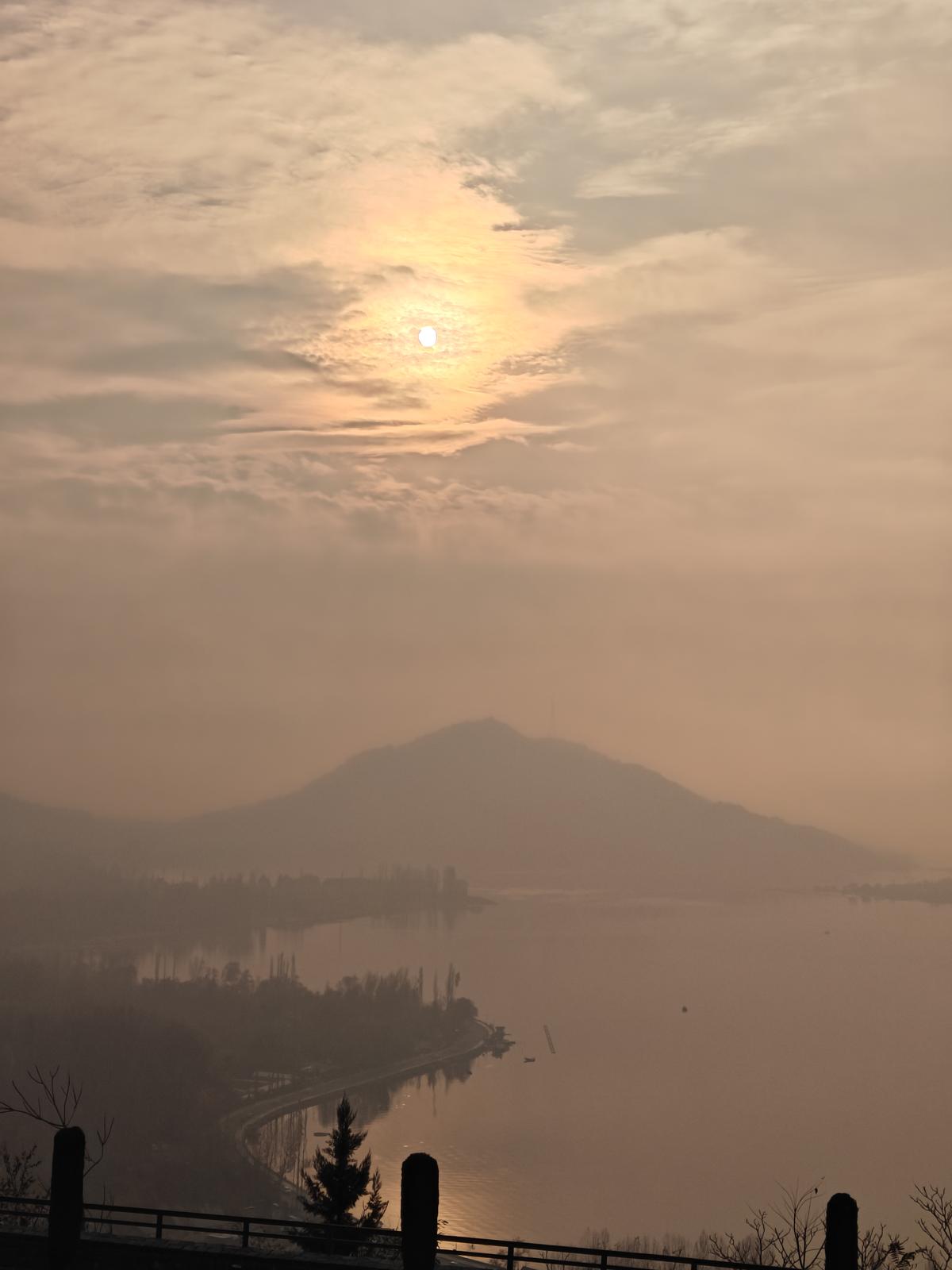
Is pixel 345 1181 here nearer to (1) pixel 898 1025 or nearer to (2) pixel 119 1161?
(2) pixel 119 1161

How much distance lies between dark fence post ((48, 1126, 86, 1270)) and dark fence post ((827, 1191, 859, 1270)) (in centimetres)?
894

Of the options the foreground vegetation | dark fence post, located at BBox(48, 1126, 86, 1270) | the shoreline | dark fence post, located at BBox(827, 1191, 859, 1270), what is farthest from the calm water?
dark fence post, located at BBox(827, 1191, 859, 1270)

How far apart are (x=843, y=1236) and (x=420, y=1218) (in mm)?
4765

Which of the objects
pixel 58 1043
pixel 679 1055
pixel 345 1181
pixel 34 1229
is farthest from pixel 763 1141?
pixel 34 1229

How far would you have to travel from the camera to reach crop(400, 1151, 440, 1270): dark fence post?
1559cm

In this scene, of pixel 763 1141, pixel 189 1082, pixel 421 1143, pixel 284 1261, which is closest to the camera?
pixel 284 1261

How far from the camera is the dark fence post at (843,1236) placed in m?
15.1

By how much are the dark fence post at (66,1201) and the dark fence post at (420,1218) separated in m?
4.18

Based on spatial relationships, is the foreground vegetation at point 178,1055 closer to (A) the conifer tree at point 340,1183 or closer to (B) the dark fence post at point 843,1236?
(A) the conifer tree at point 340,1183

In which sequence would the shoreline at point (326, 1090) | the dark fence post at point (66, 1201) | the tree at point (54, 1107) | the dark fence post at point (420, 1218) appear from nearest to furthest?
the dark fence post at point (420, 1218), the dark fence post at point (66, 1201), the tree at point (54, 1107), the shoreline at point (326, 1090)

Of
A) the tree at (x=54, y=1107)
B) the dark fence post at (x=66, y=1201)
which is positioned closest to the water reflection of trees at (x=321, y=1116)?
the tree at (x=54, y=1107)

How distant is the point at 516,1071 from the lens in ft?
524

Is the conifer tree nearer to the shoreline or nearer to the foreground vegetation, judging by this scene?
the foreground vegetation

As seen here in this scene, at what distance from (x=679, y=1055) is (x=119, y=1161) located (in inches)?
2782
